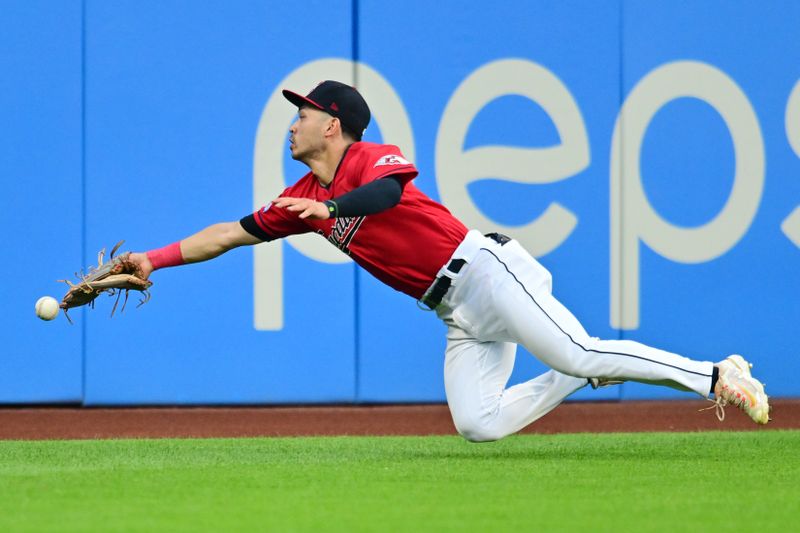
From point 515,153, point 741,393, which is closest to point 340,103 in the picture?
point 741,393

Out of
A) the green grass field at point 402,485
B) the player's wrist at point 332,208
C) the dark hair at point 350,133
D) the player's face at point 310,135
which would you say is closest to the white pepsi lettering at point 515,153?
the green grass field at point 402,485

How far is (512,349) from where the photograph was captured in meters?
6.00

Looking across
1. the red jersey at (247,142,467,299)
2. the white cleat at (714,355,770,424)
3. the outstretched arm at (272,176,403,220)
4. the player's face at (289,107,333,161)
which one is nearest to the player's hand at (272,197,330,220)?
the outstretched arm at (272,176,403,220)

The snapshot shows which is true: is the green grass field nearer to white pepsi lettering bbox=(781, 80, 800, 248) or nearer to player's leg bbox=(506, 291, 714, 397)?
player's leg bbox=(506, 291, 714, 397)

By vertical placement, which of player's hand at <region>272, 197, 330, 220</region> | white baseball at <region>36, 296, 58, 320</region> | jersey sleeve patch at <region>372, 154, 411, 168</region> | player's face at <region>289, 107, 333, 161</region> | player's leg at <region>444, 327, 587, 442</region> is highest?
player's face at <region>289, 107, 333, 161</region>

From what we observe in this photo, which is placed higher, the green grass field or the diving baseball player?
the diving baseball player

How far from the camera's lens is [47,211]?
8805 mm

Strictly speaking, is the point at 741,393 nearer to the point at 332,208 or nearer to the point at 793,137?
the point at 332,208

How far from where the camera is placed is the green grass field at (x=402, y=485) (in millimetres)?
4066

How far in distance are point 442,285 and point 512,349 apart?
55 cm

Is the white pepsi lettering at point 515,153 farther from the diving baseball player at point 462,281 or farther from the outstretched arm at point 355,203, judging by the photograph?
the outstretched arm at point 355,203

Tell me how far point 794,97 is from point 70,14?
16.8 ft

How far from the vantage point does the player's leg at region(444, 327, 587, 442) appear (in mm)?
5719

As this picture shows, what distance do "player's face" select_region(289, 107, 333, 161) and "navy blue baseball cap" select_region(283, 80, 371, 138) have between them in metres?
0.04
